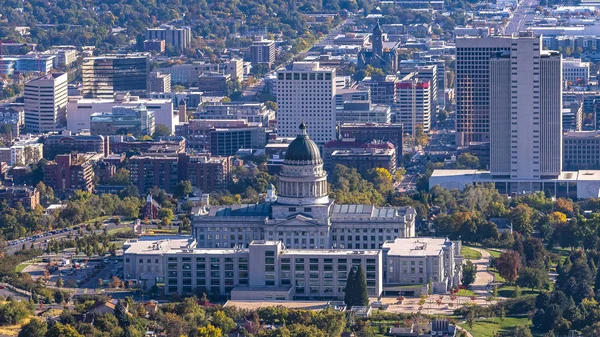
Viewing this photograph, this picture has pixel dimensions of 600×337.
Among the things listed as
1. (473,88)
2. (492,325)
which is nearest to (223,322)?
(492,325)

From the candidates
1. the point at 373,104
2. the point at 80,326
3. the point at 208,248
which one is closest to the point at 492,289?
the point at 208,248

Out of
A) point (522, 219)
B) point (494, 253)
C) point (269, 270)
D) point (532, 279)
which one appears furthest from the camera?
point (522, 219)

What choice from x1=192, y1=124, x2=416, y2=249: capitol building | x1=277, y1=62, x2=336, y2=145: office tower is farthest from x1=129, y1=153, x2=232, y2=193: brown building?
x1=192, y1=124, x2=416, y2=249: capitol building

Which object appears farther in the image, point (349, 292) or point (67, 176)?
point (67, 176)

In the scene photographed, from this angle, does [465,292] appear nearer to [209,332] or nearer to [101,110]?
[209,332]

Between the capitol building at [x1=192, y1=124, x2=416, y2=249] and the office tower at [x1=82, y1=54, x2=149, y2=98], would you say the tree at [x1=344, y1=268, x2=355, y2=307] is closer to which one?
the capitol building at [x1=192, y1=124, x2=416, y2=249]

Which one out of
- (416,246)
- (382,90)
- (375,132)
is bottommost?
(416,246)

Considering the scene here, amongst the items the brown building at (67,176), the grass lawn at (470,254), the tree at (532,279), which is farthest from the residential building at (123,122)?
the tree at (532,279)
